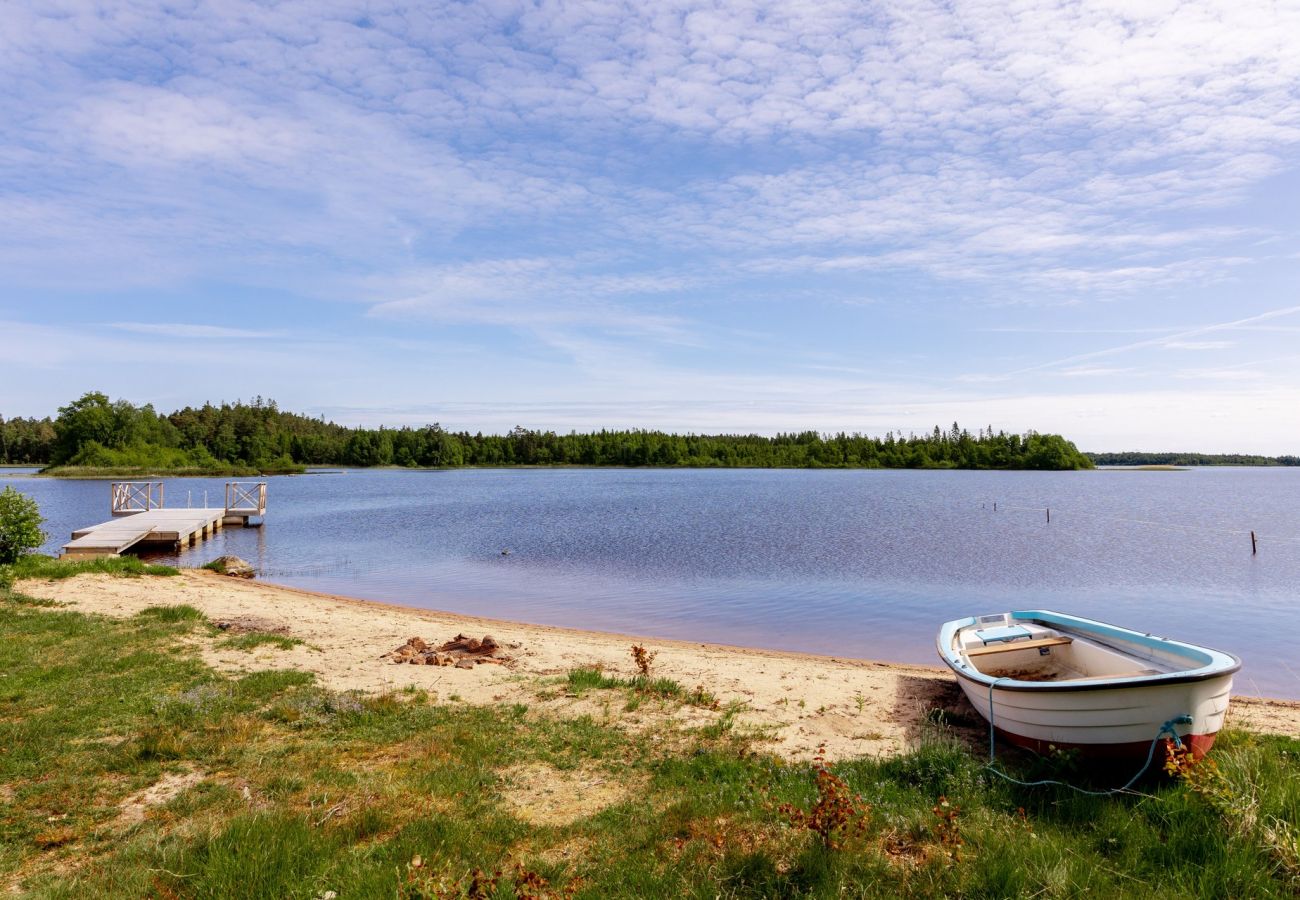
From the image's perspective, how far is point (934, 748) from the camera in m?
7.41

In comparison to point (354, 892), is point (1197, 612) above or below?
below

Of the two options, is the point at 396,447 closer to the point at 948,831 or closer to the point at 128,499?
the point at 128,499

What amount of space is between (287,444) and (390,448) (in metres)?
21.4

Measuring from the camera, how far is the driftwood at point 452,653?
1099cm

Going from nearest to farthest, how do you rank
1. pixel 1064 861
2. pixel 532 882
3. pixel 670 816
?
pixel 532 882 → pixel 1064 861 → pixel 670 816

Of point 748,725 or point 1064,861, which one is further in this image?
point 748,725

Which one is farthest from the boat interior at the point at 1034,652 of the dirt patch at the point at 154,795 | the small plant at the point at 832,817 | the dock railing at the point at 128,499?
the dock railing at the point at 128,499

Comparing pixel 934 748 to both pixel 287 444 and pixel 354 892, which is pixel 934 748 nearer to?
pixel 354 892

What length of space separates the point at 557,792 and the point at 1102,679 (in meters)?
5.36

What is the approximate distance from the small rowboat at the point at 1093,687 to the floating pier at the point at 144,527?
2587 centimetres

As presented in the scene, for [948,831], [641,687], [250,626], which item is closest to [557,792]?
[948,831]

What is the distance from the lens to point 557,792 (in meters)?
6.25

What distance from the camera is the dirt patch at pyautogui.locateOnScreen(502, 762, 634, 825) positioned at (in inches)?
228

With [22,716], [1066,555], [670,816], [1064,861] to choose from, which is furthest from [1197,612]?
[22,716]
